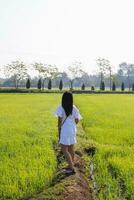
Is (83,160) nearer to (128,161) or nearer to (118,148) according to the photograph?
(128,161)

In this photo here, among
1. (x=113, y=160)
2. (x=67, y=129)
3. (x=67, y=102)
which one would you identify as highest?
(x=67, y=102)

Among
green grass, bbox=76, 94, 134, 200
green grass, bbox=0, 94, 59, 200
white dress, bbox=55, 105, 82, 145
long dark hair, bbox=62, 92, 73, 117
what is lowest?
green grass, bbox=76, 94, 134, 200

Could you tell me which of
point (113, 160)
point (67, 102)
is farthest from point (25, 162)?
point (113, 160)

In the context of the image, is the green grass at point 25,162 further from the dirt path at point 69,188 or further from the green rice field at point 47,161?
the dirt path at point 69,188

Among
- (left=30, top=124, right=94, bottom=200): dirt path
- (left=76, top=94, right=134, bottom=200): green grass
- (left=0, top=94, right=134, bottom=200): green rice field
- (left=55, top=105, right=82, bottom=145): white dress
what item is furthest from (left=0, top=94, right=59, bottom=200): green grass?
(left=76, top=94, right=134, bottom=200): green grass

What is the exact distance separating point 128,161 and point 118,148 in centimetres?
199

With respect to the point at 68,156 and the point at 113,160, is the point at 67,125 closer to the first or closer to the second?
the point at 68,156

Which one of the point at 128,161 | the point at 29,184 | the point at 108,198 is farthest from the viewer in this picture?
the point at 128,161

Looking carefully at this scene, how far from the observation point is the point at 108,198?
7016 mm

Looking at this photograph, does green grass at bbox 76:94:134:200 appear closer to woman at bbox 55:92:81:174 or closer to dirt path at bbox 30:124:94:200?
dirt path at bbox 30:124:94:200

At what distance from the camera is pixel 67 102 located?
8.58 metres

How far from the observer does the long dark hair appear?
28.1ft

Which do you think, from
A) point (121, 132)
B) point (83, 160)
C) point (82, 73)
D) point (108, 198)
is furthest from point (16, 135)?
point (82, 73)

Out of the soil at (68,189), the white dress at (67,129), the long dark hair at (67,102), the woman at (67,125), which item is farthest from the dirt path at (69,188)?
the long dark hair at (67,102)
